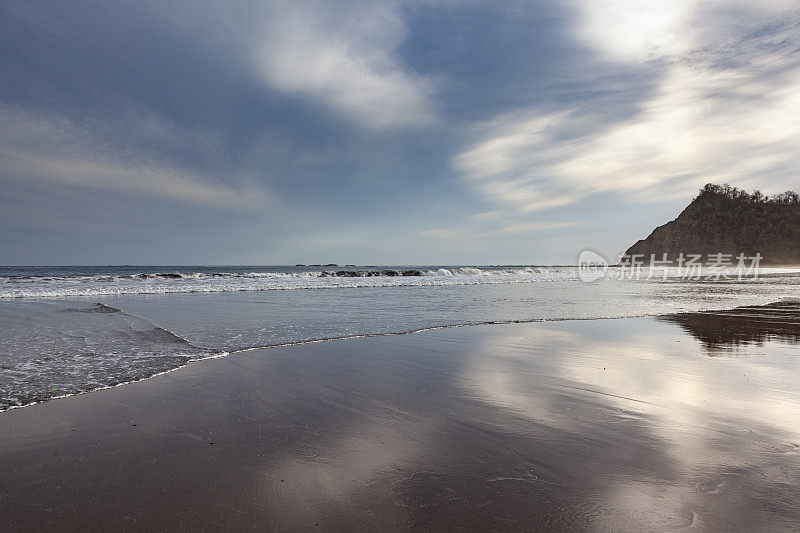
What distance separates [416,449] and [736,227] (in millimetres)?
135659

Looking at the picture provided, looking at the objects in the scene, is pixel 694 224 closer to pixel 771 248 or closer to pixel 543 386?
pixel 771 248

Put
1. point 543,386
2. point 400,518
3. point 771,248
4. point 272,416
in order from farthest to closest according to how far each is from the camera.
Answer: point 771,248
point 543,386
point 272,416
point 400,518

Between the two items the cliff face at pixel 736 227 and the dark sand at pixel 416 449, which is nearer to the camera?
the dark sand at pixel 416 449

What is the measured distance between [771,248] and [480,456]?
126 m

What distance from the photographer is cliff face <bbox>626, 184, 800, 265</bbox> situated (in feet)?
313

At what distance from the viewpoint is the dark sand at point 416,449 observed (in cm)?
224

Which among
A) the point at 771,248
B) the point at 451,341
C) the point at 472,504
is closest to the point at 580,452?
the point at 472,504

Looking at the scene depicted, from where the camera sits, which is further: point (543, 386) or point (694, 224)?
point (694, 224)

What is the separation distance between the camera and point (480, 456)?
9.63 ft

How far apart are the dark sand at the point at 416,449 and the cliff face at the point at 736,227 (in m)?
117

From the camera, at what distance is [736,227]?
10694 cm

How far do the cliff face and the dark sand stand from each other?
11661 cm

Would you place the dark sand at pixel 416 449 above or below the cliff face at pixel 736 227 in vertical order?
below

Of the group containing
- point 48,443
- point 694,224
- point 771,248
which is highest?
point 694,224
